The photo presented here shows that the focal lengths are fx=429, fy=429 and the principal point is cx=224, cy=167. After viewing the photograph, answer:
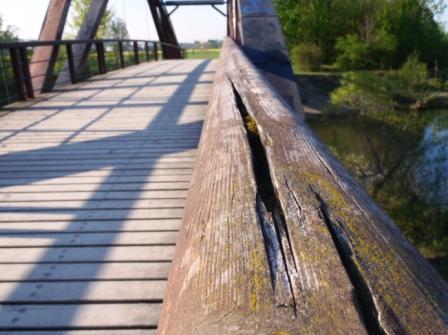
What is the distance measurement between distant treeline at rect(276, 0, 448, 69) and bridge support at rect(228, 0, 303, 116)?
76.4 feet

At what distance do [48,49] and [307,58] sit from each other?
24654 millimetres

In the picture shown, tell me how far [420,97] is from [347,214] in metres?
20.3

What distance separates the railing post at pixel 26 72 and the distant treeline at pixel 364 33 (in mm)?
25456

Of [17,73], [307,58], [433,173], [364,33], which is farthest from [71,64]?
[364,33]

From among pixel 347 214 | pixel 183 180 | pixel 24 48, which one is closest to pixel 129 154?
pixel 183 180

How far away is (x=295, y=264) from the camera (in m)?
0.78

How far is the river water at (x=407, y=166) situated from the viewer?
36.4ft

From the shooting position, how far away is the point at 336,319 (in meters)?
0.62

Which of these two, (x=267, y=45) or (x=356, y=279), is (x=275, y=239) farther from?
(x=267, y=45)

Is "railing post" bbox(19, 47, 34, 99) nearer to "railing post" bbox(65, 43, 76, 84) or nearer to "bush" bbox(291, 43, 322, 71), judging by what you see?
"railing post" bbox(65, 43, 76, 84)

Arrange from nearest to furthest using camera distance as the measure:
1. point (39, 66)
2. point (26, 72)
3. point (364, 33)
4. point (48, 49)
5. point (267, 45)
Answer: point (26, 72), point (267, 45), point (39, 66), point (48, 49), point (364, 33)

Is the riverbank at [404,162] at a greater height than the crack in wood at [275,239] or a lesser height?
lesser

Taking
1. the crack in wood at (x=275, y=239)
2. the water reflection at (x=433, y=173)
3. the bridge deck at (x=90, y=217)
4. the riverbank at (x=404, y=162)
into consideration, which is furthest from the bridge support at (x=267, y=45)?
the water reflection at (x=433, y=173)

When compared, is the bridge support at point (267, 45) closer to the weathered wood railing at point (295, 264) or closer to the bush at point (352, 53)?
the weathered wood railing at point (295, 264)
